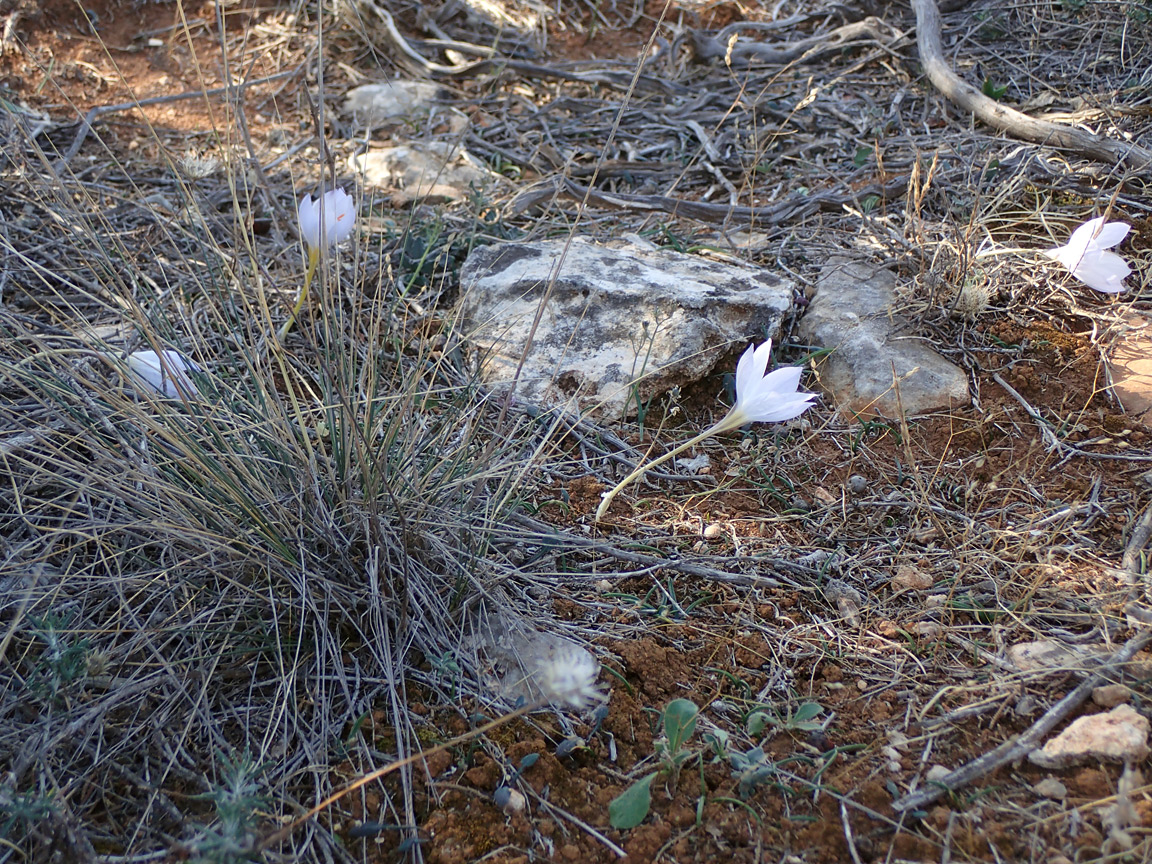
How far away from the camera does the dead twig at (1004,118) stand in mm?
2652

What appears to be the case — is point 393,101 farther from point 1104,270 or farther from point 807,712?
point 807,712

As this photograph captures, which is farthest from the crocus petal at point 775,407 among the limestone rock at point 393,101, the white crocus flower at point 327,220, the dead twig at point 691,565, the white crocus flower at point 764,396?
the limestone rock at point 393,101

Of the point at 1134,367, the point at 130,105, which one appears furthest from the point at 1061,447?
the point at 130,105

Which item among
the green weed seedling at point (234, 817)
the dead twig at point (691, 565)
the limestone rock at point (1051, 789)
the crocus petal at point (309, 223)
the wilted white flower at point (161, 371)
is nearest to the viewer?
the green weed seedling at point (234, 817)

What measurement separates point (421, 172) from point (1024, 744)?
258cm

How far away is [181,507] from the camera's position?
57.4 inches

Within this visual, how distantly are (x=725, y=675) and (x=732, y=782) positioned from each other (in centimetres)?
21

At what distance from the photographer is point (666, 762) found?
1286mm

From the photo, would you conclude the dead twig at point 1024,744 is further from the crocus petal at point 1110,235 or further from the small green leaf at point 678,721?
the crocus petal at point 1110,235

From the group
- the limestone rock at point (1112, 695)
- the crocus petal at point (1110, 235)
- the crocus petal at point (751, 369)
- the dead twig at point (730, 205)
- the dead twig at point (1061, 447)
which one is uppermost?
the crocus petal at point (1110, 235)

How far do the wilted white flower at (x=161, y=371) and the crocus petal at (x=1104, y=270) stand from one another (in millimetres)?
1998

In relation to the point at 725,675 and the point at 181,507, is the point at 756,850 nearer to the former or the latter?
the point at 725,675

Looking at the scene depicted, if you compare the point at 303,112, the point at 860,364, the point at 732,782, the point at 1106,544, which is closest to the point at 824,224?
the point at 860,364

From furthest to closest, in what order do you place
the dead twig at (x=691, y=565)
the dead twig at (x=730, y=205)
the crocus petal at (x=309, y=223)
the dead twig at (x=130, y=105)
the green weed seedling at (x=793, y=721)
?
1. the dead twig at (x=130, y=105)
2. the dead twig at (x=730, y=205)
3. the crocus petal at (x=309, y=223)
4. the dead twig at (x=691, y=565)
5. the green weed seedling at (x=793, y=721)
